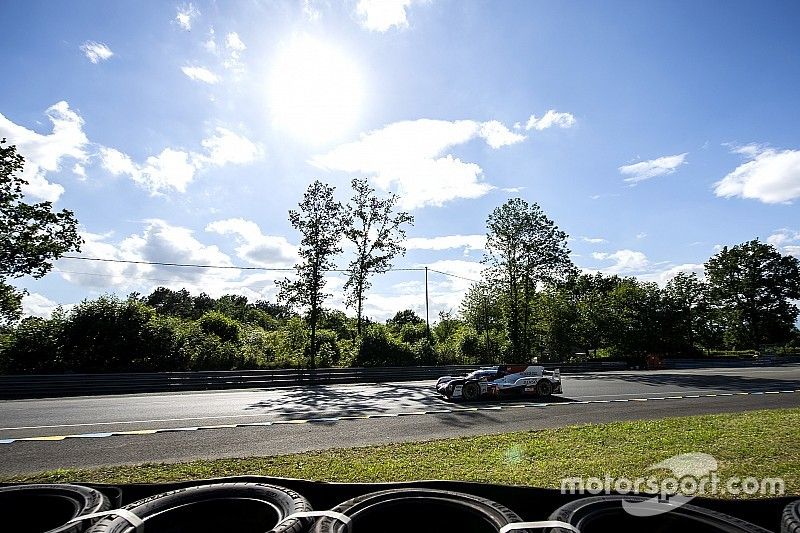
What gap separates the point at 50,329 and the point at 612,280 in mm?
85062

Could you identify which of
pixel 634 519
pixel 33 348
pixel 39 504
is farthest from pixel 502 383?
pixel 33 348

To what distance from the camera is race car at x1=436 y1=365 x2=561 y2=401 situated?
13391 mm

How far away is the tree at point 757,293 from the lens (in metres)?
64.4

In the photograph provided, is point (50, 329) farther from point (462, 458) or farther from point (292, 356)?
point (462, 458)

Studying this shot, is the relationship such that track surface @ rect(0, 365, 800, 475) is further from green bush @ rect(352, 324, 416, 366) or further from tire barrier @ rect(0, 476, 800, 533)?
green bush @ rect(352, 324, 416, 366)

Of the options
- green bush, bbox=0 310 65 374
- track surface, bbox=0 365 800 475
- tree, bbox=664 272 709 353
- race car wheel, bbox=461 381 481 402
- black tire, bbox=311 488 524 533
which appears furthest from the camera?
tree, bbox=664 272 709 353

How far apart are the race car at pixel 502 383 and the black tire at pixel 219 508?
10933mm

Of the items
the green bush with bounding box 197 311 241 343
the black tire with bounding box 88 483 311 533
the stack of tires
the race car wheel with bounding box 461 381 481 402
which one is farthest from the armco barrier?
the black tire with bounding box 88 483 311 533

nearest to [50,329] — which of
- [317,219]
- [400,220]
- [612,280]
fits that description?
[317,219]

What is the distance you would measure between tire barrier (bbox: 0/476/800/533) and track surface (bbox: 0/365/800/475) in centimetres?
383

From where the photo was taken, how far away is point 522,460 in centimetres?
602

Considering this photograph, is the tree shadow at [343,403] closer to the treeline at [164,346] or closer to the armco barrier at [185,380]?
the armco barrier at [185,380]

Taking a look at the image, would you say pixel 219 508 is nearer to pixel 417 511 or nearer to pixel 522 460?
pixel 417 511

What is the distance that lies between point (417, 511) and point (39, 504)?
8.57 ft
